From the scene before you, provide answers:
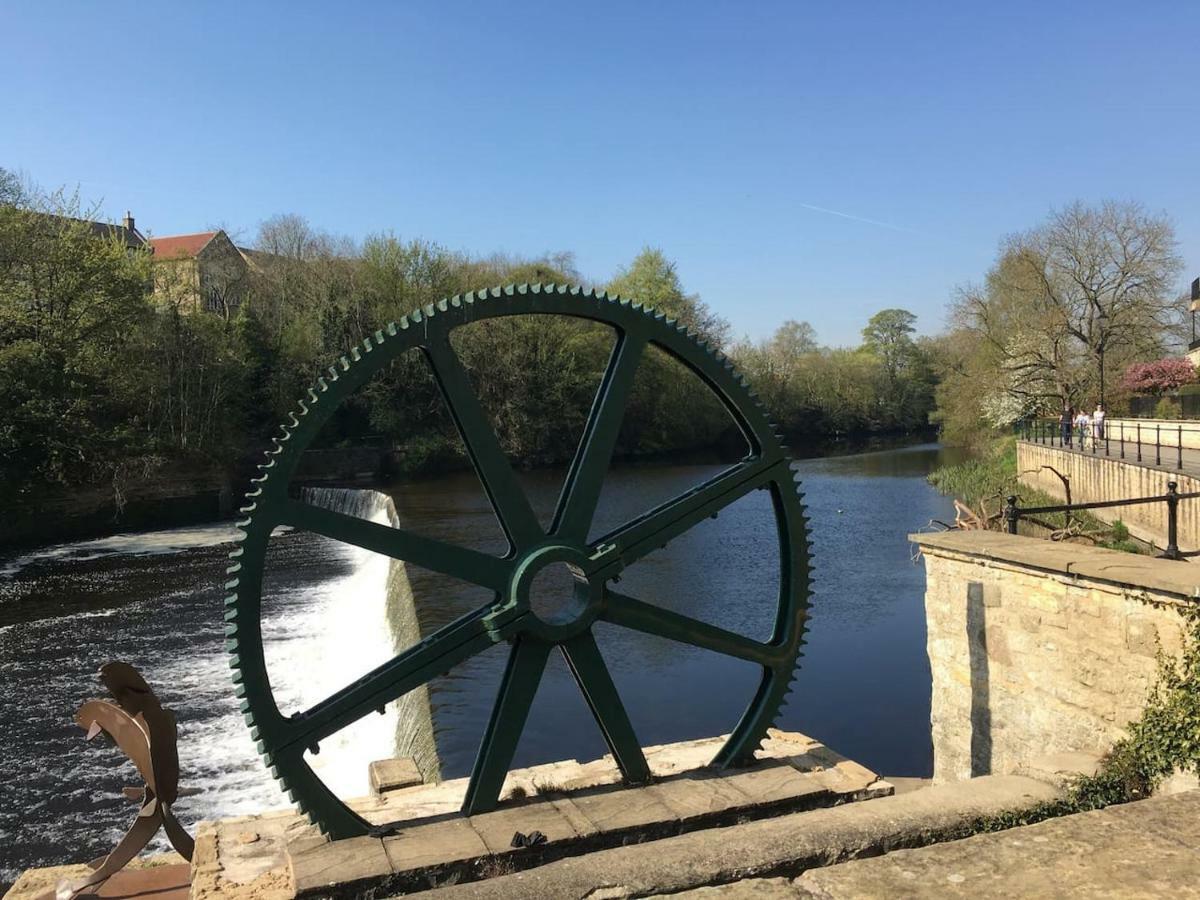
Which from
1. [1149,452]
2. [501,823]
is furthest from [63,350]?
[1149,452]

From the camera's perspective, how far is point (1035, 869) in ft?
8.21

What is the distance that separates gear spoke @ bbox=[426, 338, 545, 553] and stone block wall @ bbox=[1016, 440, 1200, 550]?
955 cm

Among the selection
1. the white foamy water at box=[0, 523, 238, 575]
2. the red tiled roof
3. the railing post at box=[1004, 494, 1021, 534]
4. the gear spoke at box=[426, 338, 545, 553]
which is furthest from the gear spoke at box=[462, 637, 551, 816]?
the red tiled roof

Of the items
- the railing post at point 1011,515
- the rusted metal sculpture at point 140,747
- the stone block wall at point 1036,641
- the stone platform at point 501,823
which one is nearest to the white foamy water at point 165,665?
the rusted metal sculpture at point 140,747

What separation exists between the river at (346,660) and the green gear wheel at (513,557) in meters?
4.83

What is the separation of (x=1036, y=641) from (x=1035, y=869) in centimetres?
433

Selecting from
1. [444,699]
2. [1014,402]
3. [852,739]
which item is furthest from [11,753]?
[1014,402]

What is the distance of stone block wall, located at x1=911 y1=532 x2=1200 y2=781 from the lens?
5586 mm

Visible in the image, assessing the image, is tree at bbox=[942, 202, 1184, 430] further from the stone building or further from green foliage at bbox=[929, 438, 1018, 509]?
the stone building

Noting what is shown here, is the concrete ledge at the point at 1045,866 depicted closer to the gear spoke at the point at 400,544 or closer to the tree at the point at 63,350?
the gear spoke at the point at 400,544

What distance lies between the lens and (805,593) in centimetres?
506

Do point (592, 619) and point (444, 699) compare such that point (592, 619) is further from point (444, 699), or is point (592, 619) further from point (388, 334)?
point (444, 699)

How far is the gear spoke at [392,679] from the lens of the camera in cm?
398

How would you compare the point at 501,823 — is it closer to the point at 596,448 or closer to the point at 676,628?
the point at 676,628
